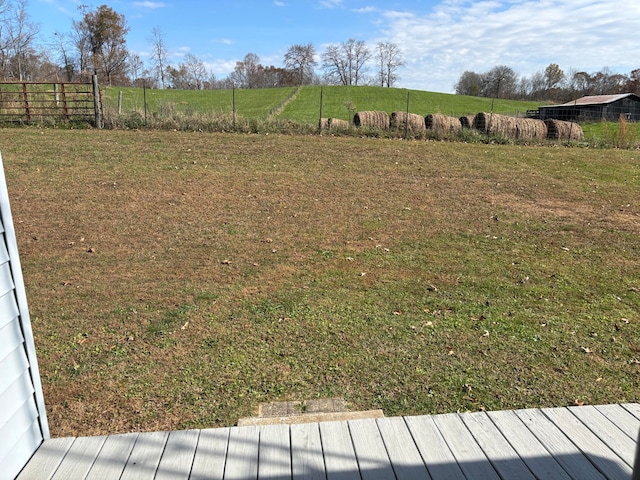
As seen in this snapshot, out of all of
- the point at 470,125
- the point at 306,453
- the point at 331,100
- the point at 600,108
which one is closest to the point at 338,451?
the point at 306,453

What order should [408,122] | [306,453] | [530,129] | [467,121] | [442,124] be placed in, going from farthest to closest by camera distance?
[467,121]
[530,129]
[442,124]
[408,122]
[306,453]

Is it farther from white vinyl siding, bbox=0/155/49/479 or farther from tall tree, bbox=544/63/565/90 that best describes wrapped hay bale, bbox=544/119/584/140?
tall tree, bbox=544/63/565/90

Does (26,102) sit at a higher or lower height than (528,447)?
higher

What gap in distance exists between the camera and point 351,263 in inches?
216

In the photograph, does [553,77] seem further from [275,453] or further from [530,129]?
[275,453]

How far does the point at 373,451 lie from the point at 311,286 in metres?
2.76

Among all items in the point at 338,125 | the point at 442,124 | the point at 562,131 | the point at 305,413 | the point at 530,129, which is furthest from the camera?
the point at 562,131

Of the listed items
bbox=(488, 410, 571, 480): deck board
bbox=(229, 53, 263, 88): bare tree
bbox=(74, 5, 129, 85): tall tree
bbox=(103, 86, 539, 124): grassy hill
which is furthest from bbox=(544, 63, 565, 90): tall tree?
bbox=(488, 410, 571, 480): deck board

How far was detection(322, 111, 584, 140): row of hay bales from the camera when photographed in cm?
1529

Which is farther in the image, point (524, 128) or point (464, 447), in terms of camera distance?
point (524, 128)

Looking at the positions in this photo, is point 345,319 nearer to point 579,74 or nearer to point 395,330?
point 395,330

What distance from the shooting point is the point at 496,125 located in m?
15.6

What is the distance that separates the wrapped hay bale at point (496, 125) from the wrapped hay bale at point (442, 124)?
31.4 inches

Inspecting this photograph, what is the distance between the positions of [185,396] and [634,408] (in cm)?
263
